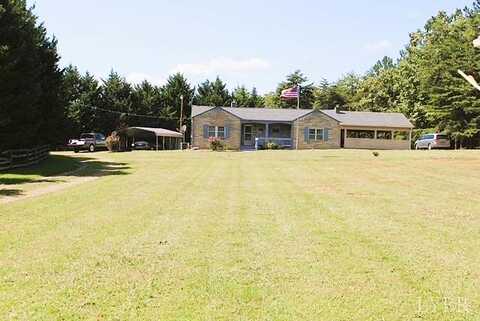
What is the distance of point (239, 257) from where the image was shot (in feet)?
25.5

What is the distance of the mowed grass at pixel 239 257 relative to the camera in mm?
5633

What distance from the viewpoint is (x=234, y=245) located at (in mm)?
8570

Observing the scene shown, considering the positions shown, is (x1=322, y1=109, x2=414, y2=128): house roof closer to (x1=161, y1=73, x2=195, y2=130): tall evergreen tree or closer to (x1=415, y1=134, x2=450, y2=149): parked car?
(x1=415, y1=134, x2=450, y2=149): parked car

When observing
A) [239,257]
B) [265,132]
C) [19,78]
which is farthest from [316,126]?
A: [239,257]

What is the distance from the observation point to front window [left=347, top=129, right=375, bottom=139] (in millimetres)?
59000

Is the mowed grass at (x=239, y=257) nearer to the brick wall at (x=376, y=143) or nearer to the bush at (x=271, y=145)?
the bush at (x=271, y=145)

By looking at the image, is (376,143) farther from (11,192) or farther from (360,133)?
(11,192)

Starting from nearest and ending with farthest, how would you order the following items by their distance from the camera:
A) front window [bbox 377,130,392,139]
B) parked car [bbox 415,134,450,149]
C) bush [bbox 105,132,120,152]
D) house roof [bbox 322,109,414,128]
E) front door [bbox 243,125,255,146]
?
bush [bbox 105,132,120,152]
parked car [bbox 415,134,450,149]
front door [bbox 243,125,255,146]
house roof [bbox 322,109,414,128]
front window [bbox 377,130,392,139]

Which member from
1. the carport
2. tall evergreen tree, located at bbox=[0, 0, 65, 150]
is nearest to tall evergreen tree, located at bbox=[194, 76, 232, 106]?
the carport

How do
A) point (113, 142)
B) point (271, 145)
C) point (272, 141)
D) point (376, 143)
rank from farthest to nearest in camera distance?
point (376, 143) → point (272, 141) → point (271, 145) → point (113, 142)

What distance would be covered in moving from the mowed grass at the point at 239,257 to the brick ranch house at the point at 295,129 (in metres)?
40.1

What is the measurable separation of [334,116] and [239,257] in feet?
171

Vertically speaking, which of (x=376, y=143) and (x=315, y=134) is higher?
(x=315, y=134)

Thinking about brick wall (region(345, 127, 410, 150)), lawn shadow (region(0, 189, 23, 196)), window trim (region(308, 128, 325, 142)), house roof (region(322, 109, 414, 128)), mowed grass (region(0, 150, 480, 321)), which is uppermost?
house roof (region(322, 109, 414, 128))
